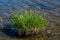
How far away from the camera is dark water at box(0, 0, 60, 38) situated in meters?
7.96

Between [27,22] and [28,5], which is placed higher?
[27,22]

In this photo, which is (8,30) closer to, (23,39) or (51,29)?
(23,39)

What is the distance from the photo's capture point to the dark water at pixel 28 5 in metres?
7.96

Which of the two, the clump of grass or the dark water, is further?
the dark water

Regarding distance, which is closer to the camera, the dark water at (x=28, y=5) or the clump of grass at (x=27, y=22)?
the clump of grass at (x=27, y=22)

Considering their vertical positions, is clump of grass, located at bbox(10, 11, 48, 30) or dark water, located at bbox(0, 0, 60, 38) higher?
clump of grass, located at bbox(10, 11, 48, 30)

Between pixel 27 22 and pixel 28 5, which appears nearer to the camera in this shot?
pixel 27 22

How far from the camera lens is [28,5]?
864 centimetres

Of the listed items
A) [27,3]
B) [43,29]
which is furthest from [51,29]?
[27,3]

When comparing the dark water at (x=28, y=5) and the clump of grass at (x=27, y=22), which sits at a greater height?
the clump of grass at (x=27, y=22)

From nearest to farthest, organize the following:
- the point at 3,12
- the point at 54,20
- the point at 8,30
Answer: the point at 8,30 < the point at 54,20 < the point at 3,12

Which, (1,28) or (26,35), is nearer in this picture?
(26,35)

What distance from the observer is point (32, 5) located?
8.69 metres

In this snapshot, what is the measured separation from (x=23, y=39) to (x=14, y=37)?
0.88 feet
